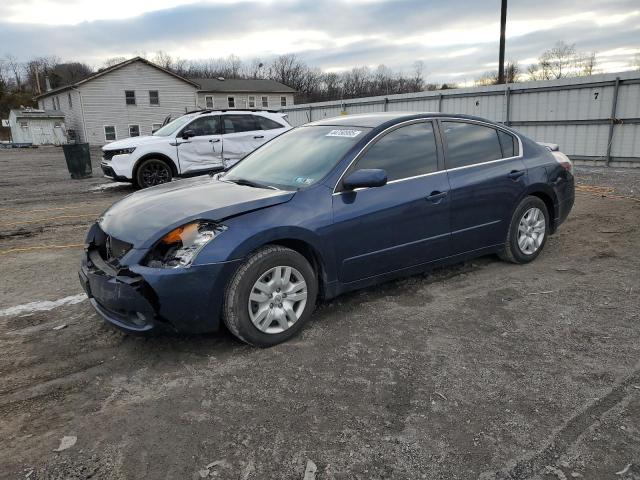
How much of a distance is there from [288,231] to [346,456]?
163cm

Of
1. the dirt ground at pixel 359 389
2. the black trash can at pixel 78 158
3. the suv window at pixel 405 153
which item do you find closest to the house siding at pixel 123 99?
the black trash can at pixel 78 158

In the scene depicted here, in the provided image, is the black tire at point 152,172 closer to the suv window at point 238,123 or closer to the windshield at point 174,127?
the windshield at point 174,127

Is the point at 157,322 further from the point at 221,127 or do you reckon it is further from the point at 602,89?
the point at 602,89

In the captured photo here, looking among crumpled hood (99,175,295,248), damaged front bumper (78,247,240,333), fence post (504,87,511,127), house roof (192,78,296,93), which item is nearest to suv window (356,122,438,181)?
crumpled hood (99,175,295,248)

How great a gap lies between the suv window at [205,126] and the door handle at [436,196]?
8536 millimetres

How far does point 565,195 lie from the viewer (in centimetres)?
562

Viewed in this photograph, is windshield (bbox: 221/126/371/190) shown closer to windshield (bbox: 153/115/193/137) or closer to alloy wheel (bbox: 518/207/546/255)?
alloy wheel (bbox: 518/207/546/255)

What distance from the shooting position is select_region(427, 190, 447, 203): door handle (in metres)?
4.36

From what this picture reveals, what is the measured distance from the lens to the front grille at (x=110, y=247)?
3496 millimetres

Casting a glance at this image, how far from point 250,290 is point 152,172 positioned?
8.98 m

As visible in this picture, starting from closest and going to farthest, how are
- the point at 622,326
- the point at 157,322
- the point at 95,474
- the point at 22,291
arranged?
the point at 95,474, the point at 157,322, the point at 622,326, the point at 22,291

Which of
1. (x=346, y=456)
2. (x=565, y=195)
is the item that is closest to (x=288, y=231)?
(x=346, y=456)

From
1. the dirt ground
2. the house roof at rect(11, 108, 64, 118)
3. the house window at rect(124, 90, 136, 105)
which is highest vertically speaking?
the house window at rect(124, 90, 136, 105)

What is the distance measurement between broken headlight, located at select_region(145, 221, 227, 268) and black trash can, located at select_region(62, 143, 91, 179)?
508 inches
